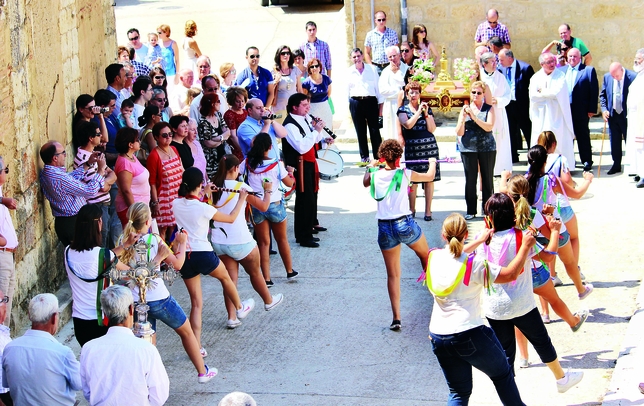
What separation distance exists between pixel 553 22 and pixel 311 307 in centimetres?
860

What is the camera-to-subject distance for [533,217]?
761 cm

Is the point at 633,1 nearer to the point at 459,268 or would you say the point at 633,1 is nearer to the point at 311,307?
the point at 311,307

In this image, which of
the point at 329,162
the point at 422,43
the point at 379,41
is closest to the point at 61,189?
the point at 329,162

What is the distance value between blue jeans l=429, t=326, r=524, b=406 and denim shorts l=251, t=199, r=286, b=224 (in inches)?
131

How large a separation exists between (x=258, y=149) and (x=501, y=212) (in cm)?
297

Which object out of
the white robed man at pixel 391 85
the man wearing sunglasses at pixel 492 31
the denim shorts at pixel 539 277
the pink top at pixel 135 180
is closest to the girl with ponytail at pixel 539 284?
the denim shorts at pixel 539 277

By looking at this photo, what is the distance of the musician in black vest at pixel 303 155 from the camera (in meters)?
10.2

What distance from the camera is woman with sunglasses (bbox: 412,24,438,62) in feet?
50.9

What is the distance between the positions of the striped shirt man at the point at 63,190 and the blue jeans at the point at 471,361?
3665mm

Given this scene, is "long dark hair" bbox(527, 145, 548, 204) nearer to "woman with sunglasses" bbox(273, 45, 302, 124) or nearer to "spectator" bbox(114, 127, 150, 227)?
"spectator" bbox(114, 127, 150, 227)

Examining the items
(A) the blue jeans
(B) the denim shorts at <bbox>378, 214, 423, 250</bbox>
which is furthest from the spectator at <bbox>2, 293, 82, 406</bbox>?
(B) the denim shorts at <bbox>378, 214, 423, 250</bbox>

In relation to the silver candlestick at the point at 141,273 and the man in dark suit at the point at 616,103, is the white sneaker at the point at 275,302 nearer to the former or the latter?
the silver candlestick at the point at 141,273

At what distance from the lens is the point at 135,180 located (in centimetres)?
889

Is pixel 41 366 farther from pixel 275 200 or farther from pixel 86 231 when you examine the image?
pixel 275 200
